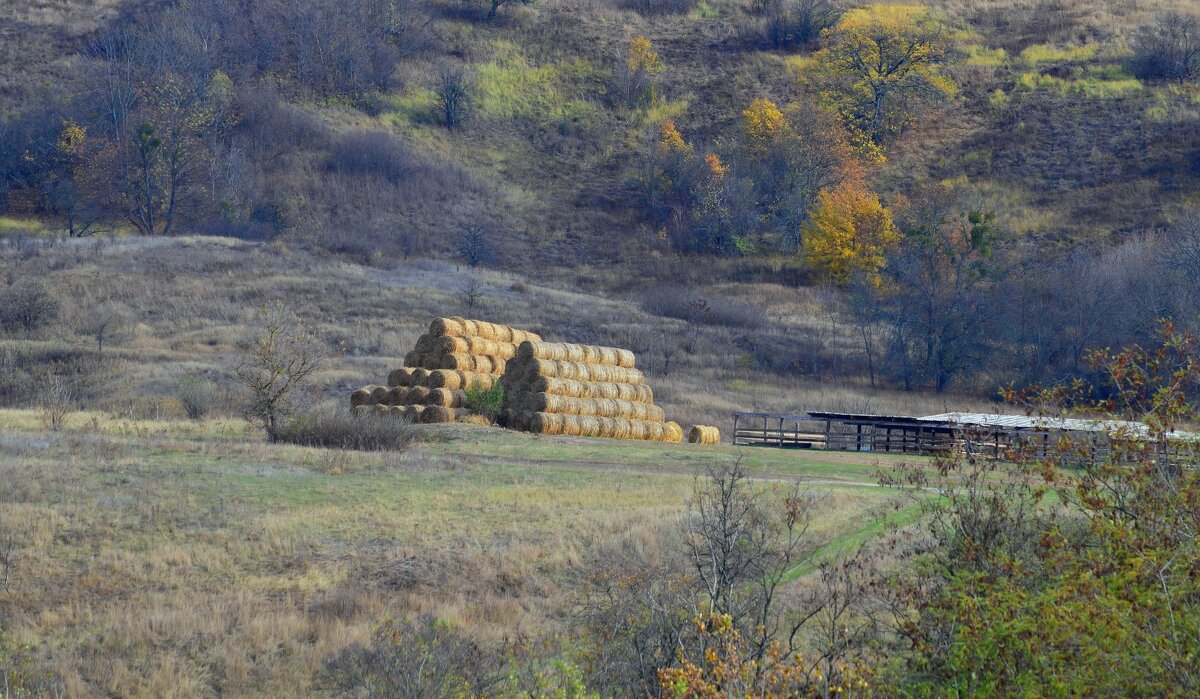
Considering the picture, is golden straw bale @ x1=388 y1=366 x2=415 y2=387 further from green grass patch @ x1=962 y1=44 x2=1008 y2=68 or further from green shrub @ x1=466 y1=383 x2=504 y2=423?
green grass patch @ x1=962 y1=44 x2=1008 y2=68

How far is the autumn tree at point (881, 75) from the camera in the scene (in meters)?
96.5

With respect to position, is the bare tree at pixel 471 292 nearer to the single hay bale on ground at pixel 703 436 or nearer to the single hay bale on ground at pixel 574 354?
the single hay bale on ground at pixel 574 354

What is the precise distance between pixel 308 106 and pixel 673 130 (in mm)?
27073

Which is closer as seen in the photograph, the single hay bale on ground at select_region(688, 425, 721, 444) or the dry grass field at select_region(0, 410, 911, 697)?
the dry grass field at select_region(0, 410, 911, 697)

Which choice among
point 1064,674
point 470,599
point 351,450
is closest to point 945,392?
point 351,450

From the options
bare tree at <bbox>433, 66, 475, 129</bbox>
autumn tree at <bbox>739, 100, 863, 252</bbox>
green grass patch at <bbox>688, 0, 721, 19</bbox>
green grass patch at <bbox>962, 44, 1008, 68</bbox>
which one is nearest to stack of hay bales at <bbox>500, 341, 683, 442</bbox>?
autumn tree at <bbox>739, 100, 863, 252</bbox>

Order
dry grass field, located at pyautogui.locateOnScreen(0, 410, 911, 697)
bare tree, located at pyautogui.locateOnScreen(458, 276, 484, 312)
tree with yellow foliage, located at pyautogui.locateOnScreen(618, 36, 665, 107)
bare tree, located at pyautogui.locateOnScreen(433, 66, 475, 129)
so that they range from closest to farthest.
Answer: dry grass field, located at pyautogui.locateOnScreen(0, 410, 911, 697)
bare tree, located at pyautogui.locateOnScreen(458, 276, 484, 312)
bare tree, located at pyautogui.locateOnScreen(433, 66, 475, 129)
tree with yellow foliage, located at pyautogui.locateOnScreen(618, 36, 665, 107)

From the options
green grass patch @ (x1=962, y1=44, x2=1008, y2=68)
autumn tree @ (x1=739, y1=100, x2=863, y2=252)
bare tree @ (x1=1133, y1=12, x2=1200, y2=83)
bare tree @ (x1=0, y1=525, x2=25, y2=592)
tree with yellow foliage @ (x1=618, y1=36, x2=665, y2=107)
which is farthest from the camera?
green grass patch @ (x1=962, y1=44, x2=1008, y2=68)

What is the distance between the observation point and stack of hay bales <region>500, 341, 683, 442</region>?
34625 millimetres

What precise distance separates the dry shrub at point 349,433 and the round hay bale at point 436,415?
4.35m

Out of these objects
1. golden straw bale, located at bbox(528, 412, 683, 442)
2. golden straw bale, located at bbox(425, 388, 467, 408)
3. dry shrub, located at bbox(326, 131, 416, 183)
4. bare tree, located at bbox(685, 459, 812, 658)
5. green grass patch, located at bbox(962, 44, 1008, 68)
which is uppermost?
green grass patch, located at bbox(962, 44, 1008, 68)

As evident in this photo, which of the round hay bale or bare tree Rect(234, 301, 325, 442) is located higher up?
bare tree Rect(234, 301, 325, 442)

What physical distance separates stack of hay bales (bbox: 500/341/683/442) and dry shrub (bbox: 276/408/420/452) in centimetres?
613

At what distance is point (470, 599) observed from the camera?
16.0 m
